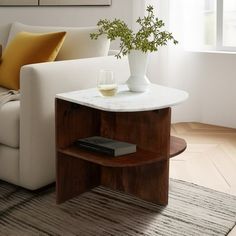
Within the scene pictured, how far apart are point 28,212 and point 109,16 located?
2098 mm

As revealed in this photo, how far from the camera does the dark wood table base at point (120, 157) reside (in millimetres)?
2102

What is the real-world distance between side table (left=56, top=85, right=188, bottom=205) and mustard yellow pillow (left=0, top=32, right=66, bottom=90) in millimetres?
478

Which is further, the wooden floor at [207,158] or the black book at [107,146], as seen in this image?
the wooden floor at [207,158]

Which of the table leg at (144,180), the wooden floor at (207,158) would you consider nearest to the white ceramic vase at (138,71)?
the table leg at (144,180)

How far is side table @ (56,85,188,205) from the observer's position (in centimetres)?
205

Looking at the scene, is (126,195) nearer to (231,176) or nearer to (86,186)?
(86,186)

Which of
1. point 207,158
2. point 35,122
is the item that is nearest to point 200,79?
point 207,158

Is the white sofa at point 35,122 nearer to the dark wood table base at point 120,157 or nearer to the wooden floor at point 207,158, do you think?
the dark wood table base at point 120,157

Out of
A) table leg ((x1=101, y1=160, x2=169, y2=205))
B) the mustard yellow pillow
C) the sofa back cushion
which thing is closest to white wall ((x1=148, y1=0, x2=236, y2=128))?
the sofa back cushion

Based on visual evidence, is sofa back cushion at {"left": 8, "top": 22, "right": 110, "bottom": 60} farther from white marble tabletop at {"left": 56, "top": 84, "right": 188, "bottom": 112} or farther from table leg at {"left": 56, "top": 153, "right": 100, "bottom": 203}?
table leg at {"left": 56, "top": 153, "right": 100, "bottom": 203}

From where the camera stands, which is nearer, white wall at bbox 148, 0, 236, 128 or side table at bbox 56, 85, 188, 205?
side table at bbox 56, 85, 188, 205

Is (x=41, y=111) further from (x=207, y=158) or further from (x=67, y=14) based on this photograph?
(x=67, y=14)

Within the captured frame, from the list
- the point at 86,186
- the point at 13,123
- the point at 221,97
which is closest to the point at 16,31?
the point at 13,123

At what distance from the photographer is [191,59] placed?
12.1 ft
